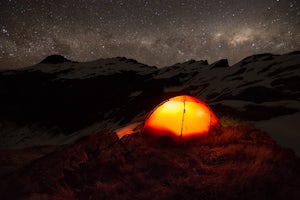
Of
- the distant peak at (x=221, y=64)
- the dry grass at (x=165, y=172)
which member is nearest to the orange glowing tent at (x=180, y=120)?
the dry grass at (x=165, y=172)

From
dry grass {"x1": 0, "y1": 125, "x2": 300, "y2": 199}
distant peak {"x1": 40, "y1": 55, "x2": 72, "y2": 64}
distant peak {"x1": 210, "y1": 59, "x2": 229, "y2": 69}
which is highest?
distant peak {"x1": 40, "y1": 55, "x2": 72, "y2": 64}

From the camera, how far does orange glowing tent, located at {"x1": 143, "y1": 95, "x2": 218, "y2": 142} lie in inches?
395

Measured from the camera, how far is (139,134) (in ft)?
35.2

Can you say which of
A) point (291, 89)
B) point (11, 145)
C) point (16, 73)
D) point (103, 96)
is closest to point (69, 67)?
point (16, 73)

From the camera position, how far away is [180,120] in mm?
10367

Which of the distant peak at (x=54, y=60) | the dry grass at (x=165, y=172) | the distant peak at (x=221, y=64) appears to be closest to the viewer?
the dry grass at (x=165, y=172)

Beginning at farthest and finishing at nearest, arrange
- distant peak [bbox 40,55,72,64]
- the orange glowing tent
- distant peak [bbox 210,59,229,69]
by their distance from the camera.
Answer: distant peak [bbox 40,55,72,64] < distant peak [bbox 210,59,229,69] < the orange glowing tent

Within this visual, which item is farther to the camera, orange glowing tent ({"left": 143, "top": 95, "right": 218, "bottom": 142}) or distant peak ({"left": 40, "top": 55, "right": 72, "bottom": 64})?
distant peak ({"left": 40, "top": 55, "right": 72, "bottom": 64})

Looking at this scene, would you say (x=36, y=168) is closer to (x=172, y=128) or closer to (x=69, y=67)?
(x=172, y=128)

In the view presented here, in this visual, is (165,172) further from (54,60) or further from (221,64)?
(54,60)

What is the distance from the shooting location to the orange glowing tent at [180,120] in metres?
10.0

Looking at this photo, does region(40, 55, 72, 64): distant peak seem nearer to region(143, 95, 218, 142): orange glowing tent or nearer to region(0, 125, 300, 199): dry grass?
region(143, 95, 218, 142): orange glowing tent

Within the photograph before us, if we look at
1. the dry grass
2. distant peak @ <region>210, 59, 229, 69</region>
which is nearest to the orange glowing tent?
the dry grass

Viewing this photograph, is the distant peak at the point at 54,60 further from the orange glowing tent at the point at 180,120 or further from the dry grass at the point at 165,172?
the dry grass at the point at 165,172
